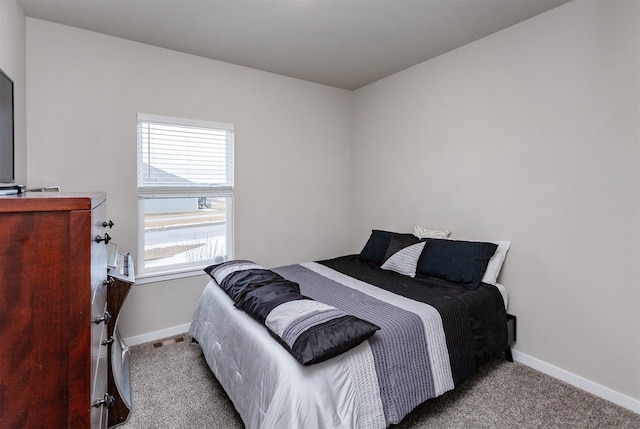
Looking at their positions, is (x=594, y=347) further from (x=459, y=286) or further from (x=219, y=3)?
(x=219, y=3)

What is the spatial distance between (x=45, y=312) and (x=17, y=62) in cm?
231

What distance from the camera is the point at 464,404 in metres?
2.09

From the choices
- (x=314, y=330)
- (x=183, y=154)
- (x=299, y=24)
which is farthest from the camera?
(x=183, y=154)

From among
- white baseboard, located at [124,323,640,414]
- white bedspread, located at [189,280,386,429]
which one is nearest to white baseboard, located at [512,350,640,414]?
white baseboard, located at [124,323,640,414]

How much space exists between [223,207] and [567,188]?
119 inches

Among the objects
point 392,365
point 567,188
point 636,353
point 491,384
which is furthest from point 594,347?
point 392,365

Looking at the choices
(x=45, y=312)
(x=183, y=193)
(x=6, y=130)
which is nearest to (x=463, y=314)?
(x=45, y=312)

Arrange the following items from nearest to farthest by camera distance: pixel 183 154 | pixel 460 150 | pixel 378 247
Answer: pixel 460 150 < pixel 183 154 < pixel 378 247

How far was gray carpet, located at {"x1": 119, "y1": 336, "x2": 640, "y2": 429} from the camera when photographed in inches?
76.1

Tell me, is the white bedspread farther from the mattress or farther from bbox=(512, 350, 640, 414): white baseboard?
bbox=(512, 350, 640, 414): white baseboard

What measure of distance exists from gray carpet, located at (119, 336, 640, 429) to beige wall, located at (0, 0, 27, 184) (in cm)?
175

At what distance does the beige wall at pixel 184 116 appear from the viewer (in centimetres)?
255

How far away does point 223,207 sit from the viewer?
341cm

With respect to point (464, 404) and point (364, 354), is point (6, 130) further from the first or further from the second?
point (464, 404)
